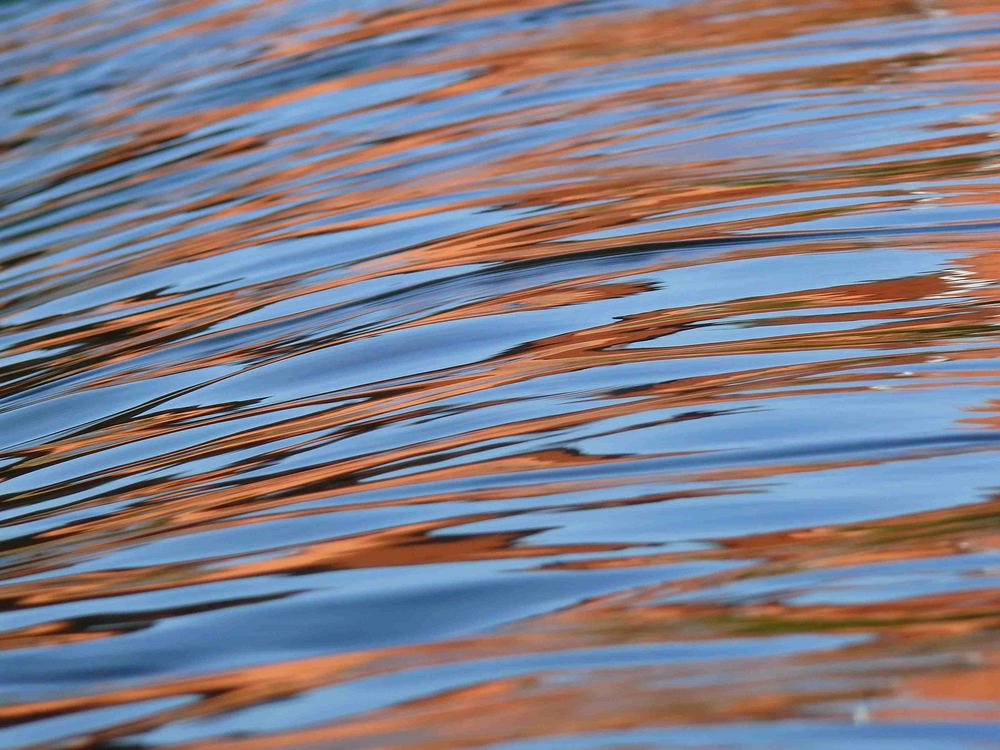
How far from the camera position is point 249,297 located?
2154mm

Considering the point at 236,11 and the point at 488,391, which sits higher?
the point at 236,11

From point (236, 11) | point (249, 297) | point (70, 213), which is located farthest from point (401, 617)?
point (236, 11)

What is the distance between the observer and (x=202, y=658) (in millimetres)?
1099

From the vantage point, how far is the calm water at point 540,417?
3.26 ft

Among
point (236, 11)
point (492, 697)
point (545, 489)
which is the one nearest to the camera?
point (492, 697)

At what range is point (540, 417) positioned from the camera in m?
1.46

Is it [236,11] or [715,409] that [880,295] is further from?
[236,11]

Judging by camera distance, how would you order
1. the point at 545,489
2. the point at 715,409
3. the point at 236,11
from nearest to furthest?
the point at 545,489 → the point at 715,409 → the point at 236,11

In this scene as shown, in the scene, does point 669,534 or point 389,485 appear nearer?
point 669,534

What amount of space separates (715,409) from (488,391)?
28 cm

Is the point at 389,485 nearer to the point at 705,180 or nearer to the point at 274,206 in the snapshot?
the point at 705,180

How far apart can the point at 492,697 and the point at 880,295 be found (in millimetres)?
879

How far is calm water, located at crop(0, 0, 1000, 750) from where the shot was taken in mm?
993

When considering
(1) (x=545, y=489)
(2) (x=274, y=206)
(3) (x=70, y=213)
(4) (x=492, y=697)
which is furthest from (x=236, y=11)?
(4) (x=492, y=697)
